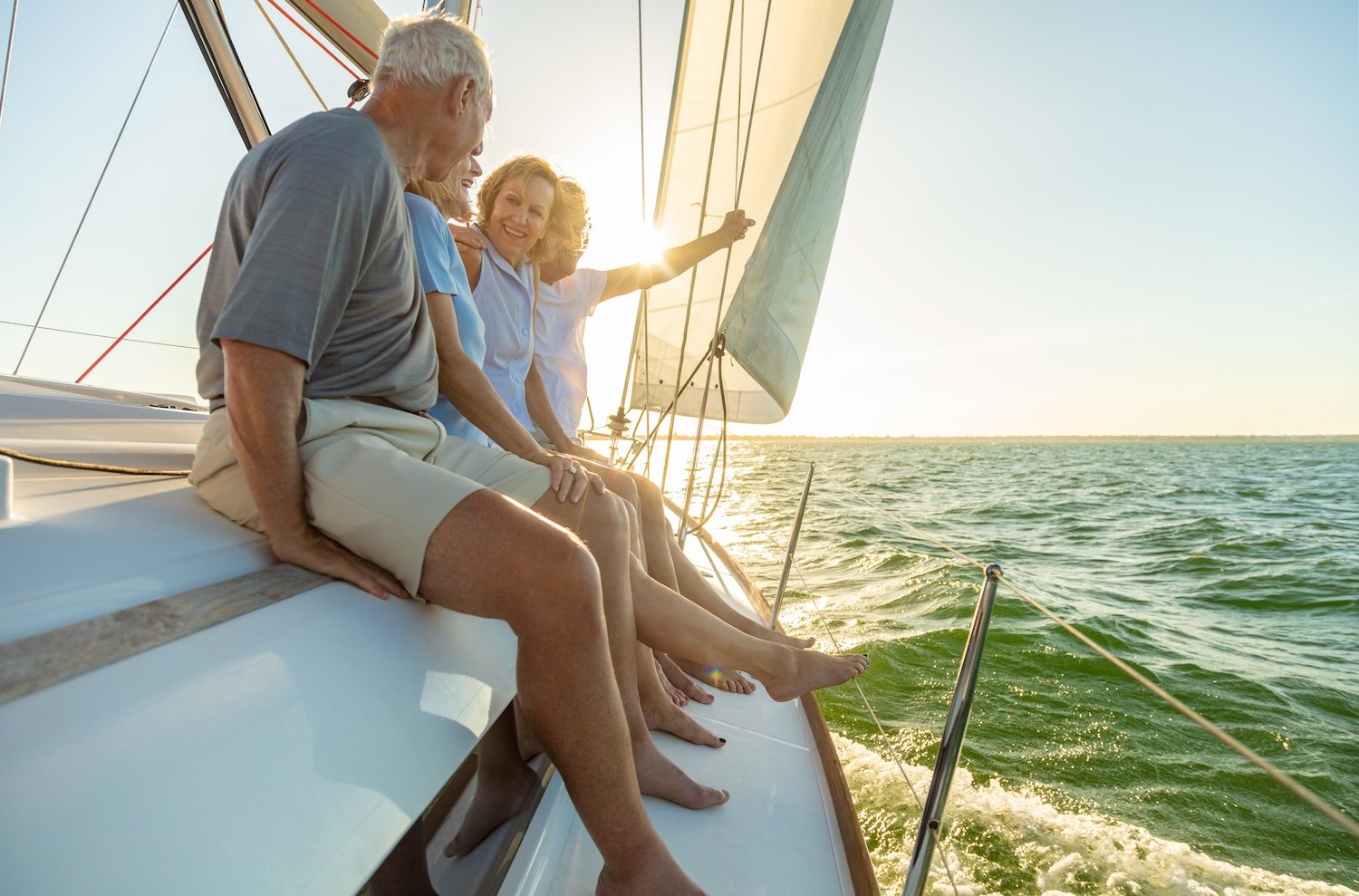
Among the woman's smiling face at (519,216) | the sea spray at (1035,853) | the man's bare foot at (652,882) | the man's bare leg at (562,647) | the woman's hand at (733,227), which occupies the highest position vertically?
the woman's hand at (733,227)

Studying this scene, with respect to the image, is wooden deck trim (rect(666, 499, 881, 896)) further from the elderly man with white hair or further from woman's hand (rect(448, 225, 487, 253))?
woman's hand (rect(448, 225, 487, 253))

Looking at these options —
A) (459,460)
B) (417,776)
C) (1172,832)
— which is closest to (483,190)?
(459,460)

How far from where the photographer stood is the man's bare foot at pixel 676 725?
1.42m

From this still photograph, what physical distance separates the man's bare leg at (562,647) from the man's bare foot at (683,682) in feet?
2.64

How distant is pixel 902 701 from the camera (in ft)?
10.2

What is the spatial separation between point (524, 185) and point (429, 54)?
0.80 meters

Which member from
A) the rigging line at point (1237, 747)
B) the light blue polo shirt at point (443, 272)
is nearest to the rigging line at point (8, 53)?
the light blue polo shirt at point (443, 272)

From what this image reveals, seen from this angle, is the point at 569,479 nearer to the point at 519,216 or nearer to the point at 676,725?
the point at 676,725

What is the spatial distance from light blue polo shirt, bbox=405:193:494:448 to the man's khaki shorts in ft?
0.91

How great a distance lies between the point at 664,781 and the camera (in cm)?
118

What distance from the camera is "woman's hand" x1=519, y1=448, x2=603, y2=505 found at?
110cm

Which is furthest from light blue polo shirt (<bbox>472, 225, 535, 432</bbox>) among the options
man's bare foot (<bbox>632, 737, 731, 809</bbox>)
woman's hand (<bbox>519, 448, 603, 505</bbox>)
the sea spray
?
the sea spray

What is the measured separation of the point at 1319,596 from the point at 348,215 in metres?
7.01

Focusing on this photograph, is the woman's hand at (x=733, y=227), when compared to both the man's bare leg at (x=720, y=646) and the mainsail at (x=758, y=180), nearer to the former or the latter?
the mainsail at (x=758, y=180)
